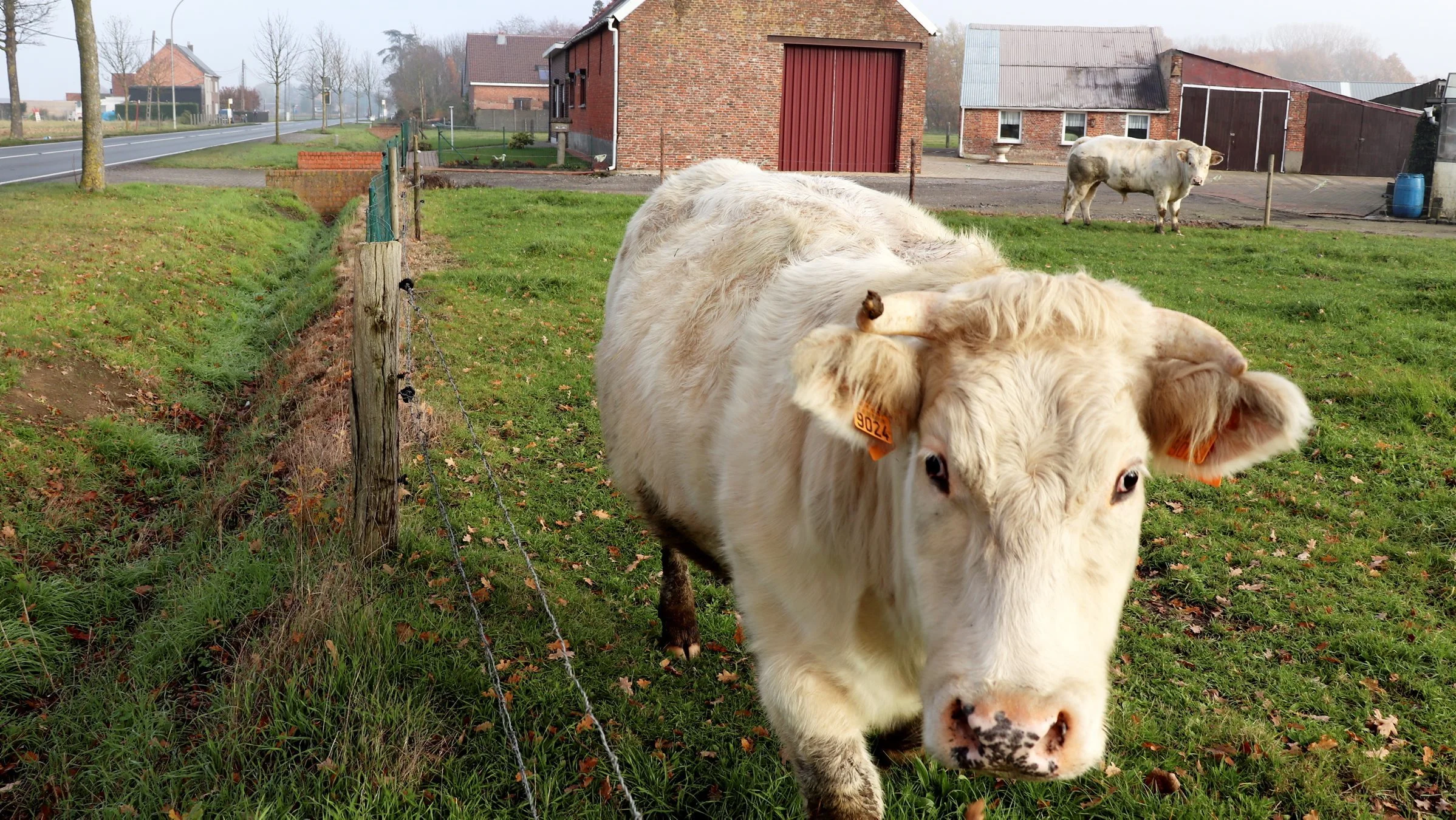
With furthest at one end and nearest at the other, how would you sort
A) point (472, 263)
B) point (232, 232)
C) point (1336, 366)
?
point (232, 232)
point (472, 263)
point (1336, 366)

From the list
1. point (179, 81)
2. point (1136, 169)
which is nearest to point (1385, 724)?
point (1136, 169)

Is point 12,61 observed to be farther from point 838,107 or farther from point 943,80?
point 943,80

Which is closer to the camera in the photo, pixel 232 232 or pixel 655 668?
pixel 655 668

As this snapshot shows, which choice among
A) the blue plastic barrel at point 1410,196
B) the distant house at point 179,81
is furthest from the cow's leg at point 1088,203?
the distant house at point 179,81

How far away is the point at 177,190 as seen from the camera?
20172 millimetres

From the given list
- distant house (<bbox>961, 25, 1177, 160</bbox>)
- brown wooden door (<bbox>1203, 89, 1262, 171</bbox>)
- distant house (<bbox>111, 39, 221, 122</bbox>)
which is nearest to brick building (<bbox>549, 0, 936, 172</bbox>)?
distant house (<bbox>961, 25, 1177, 160</bbox>)

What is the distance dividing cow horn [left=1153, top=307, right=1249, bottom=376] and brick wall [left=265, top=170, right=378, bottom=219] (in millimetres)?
21930

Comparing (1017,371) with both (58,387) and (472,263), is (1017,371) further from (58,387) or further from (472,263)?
(472,263)

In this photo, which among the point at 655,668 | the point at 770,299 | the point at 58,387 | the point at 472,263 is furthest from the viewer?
the point at 472,263

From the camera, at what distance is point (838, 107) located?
29641mm

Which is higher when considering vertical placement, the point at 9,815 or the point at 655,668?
the point at 655,668

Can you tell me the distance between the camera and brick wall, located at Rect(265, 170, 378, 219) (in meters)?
22.1

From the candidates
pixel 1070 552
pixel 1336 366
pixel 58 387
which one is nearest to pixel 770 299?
pixel 1070 552

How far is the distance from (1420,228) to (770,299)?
21980 millimetres
